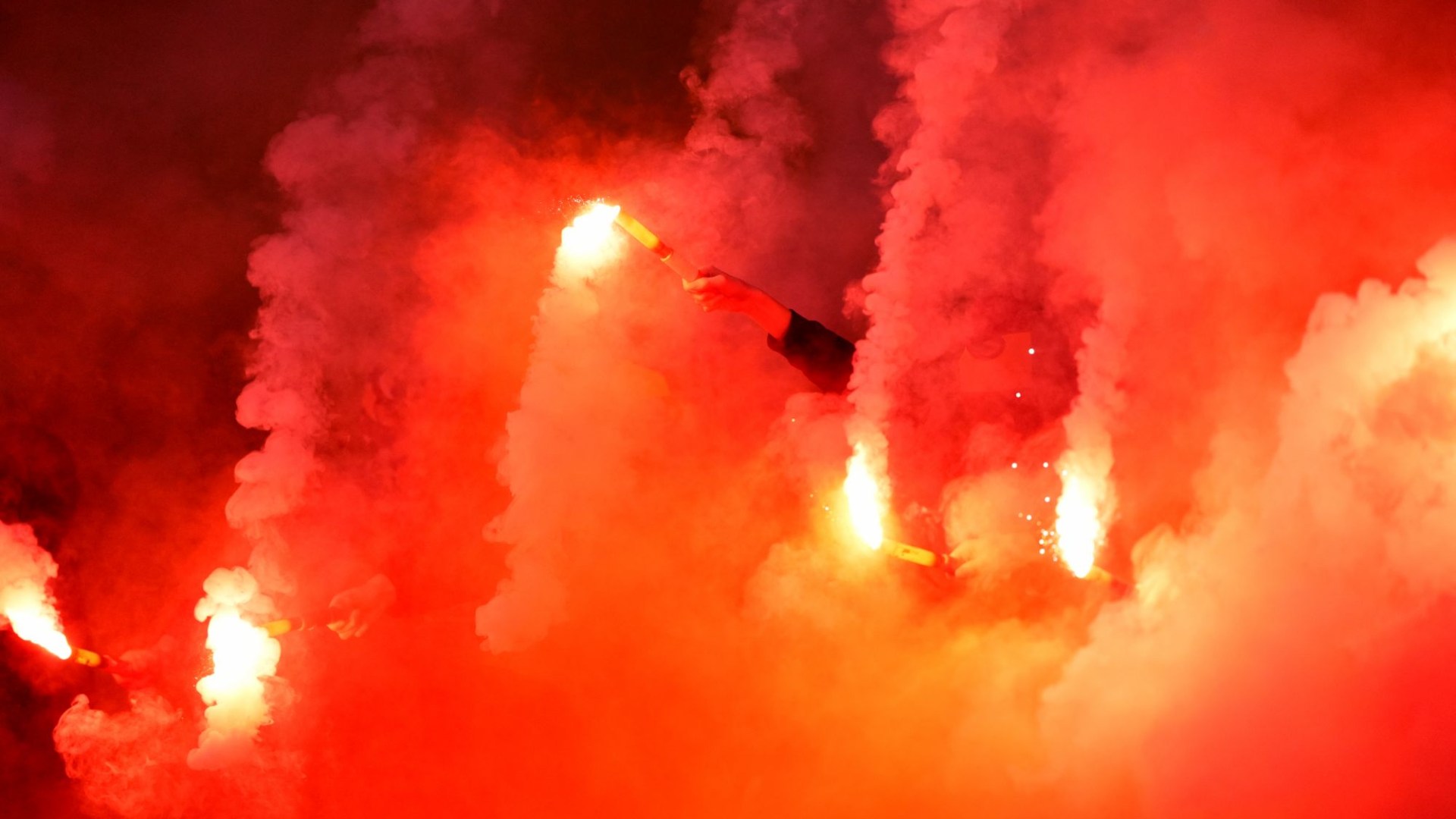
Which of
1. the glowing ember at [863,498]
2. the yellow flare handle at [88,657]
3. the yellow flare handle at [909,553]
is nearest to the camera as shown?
the yellow flare handle at [909,553]

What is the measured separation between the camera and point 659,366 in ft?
12.5

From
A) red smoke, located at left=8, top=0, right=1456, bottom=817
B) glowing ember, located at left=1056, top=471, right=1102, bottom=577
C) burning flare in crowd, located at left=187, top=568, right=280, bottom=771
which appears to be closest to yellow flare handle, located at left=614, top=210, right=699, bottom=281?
red smoke, located at left=8, top=0, right=1456, bottom=817

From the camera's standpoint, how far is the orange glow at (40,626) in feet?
11.9

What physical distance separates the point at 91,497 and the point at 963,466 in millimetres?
2913

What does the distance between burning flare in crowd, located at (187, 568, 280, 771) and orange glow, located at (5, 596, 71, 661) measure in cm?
43

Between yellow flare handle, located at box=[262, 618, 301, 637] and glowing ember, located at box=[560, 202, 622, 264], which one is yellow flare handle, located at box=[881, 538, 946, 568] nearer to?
glowing ember, located at box=[560, 202, 622, 264]

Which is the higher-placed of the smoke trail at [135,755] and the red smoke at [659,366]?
the red smoke at [659,366]

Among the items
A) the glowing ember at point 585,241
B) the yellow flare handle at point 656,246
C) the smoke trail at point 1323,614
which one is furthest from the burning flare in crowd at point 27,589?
the smoke trail at point 1323,614

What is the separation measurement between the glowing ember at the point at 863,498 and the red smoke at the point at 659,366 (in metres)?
0.07

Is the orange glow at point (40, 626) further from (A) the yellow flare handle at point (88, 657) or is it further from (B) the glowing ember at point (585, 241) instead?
(B) the glowing ember at point (585, 241)

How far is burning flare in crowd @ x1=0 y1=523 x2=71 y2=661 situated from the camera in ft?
12.0

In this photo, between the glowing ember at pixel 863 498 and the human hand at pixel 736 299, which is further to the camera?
the glowing ember at pixel 863 498

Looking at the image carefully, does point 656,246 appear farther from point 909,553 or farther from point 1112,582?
point 1112,582

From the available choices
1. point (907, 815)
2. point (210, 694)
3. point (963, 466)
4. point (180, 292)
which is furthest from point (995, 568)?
point (180, 292)
